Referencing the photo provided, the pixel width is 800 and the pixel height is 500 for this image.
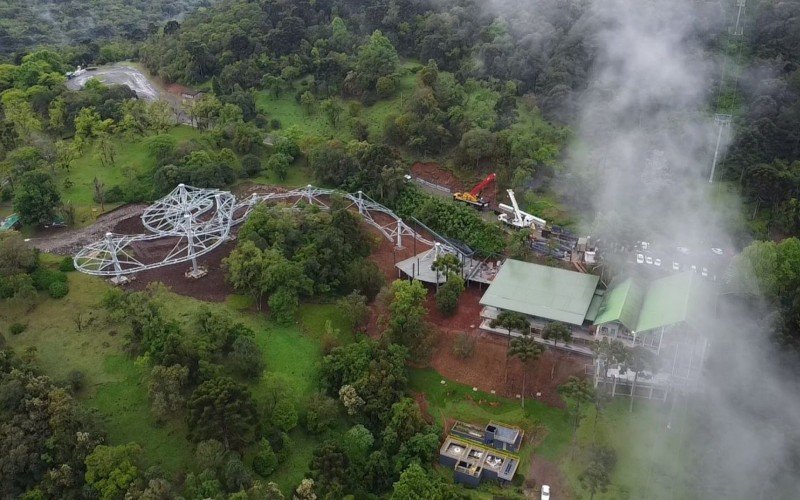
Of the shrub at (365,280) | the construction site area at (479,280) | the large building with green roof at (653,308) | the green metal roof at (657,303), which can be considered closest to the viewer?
the large building with green roof at (653,308)

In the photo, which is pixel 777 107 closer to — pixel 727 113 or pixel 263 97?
pixel 727 113

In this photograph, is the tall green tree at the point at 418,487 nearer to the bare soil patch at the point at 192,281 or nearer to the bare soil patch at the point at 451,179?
the bare soil patch at the point at 192,281

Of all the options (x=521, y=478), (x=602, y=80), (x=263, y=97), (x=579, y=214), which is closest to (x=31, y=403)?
(x=521, y=478)

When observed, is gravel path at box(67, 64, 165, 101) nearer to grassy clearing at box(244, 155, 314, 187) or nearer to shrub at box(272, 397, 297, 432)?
grassy clearing at box(244, 155, 314, 187)

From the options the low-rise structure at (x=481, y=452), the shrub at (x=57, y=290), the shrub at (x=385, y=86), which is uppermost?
the shrub at (x=385, y=86)

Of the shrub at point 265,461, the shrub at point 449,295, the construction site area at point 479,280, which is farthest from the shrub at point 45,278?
the shrub at point 449,295

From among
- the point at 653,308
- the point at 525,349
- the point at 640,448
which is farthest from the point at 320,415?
the point at 653,308
